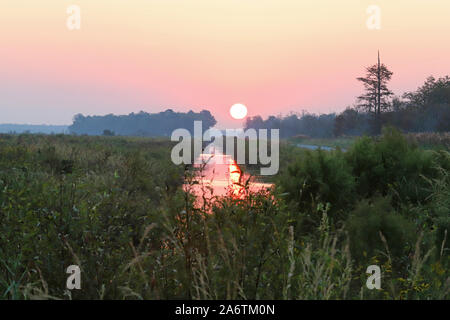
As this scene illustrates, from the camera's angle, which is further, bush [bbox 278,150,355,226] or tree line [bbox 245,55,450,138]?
tree line [bbox 245,55,450,138]

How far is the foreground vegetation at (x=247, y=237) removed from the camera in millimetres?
4211

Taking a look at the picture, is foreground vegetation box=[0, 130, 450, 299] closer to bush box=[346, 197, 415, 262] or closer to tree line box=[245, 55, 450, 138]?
bush box=[346, 197, 415, 262]

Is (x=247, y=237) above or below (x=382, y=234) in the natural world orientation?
above

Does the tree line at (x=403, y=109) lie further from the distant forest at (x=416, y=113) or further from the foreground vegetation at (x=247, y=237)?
the foreground vegetation at (x=247, y=237)

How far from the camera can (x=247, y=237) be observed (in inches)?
167

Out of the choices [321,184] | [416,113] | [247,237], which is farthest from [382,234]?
[416,113]

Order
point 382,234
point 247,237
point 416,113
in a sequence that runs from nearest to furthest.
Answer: point 247,237
point 382,234
point 416,113

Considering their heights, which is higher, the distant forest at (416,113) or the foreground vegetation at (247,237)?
the distant forest at (416,113)

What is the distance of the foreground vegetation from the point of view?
13.8ft

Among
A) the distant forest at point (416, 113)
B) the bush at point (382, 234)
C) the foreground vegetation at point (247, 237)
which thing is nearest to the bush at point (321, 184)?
the foreground vegetation at point (247, 237)

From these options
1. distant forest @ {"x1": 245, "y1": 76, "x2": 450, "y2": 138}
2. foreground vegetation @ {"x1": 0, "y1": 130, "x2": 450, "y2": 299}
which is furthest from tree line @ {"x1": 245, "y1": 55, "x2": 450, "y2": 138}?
foreground vegetation @ {"x1": 0, "y1": 130, "x2": 450, "y2": 299}

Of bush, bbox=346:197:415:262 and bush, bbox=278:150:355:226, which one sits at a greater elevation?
bush, bbox=278:150:355:226

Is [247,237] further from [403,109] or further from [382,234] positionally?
[403,109]
